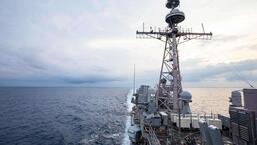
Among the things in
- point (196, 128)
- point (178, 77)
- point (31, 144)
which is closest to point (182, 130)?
point (196, 128)

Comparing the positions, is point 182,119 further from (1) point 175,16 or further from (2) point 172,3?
(2) point 172,3

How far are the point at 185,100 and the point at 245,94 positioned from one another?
38.5ft

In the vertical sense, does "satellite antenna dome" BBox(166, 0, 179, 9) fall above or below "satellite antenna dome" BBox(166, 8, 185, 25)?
above

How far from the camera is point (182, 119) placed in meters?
17.4

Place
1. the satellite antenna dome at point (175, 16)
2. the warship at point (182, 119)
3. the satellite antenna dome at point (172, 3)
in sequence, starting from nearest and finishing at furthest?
the warship at point (182, 119) → the satellite antenna dome at point (175, 16) → the satellite antenna dome at point (172, 3)

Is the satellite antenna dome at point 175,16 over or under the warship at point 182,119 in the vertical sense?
over

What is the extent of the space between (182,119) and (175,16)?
15.0 m

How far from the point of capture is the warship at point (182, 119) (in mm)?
7215

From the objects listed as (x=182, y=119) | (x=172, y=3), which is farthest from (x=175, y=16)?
(x=182, y=119)

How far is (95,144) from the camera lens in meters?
26.9

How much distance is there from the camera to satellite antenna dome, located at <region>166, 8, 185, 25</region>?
24.9 m

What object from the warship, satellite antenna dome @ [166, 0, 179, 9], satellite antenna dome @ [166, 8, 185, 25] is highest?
satellite antenna dome @ [166, 0, 179, 9]

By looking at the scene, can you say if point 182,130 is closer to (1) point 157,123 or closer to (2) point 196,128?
(2) point 196,128

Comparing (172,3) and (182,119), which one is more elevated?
(172,3)
